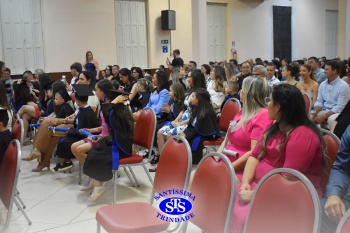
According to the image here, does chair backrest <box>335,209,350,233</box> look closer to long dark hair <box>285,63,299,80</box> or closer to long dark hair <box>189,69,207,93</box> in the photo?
long dark hair <box>189,69,207,93</box>

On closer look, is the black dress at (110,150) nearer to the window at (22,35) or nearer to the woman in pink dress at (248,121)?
the woman in pink dress at (248,121)

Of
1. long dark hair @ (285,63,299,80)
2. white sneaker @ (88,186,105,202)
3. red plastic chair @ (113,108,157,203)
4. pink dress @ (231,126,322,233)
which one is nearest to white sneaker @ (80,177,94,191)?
white sneaker @ (88,186,105,202)

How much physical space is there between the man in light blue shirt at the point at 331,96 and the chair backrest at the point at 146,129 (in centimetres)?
239

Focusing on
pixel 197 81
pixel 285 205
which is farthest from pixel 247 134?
pixel 197 81

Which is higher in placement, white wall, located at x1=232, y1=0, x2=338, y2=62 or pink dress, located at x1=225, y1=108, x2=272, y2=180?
white wall, located at x1=232, y1=0, x2=338, y2=62

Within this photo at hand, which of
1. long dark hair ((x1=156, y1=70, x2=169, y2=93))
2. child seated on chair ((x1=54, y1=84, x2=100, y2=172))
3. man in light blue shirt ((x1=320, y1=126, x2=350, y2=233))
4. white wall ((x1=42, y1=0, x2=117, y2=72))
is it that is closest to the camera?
man in light blue shirt ((x1=320, y1=126, x2=350, y2=233))

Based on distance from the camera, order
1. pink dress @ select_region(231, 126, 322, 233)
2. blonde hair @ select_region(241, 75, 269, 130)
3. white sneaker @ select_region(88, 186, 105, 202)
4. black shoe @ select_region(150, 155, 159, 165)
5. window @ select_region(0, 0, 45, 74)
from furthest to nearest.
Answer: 1. window @ select_region(0, 0, 45, 74)
2. black shoe @ select_region(150, 155, 159, 165)
3. white sneaker @ select_region(88, 186, 105, 202)
4. blonde hair @ select_region(241, 75, 269, 130)
5. pink dress @ select_region(231, 126, 322, 233)

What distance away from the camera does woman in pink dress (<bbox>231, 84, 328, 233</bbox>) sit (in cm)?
246

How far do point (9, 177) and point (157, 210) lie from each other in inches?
42.0

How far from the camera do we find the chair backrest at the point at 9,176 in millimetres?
2761

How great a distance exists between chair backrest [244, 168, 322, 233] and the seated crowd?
1.15ft

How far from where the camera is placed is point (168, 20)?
1369 cm

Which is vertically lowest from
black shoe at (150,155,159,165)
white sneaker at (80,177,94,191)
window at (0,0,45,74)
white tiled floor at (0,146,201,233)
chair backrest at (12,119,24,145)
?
white tiled floor at (0,146,201,233)

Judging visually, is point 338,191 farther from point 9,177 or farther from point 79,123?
point 79,123
